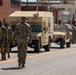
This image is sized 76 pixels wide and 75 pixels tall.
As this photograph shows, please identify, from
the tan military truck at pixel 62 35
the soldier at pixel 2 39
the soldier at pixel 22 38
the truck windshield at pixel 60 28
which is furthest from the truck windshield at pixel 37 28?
the soldier at pixel 22 38

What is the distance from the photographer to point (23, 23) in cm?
1655

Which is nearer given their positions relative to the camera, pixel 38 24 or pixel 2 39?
pixel 2 39

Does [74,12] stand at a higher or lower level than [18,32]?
lower

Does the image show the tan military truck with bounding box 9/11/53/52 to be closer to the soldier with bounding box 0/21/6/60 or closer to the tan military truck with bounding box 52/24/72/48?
the tan military truck with bounding box 52/24/72/48

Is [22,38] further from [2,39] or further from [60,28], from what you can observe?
[60,28]

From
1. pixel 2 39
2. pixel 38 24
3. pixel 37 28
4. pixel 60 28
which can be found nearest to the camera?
pixel 2 39

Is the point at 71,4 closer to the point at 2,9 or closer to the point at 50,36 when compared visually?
the point at 2,9

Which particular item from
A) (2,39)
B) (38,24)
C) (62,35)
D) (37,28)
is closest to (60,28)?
(62,35)

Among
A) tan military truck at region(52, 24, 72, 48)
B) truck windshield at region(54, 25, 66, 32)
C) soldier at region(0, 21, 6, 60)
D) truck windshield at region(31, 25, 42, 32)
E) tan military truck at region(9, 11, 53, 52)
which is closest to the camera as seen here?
soldier at region(0, 21, 6, 60)

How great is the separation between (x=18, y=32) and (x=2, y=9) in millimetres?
46942

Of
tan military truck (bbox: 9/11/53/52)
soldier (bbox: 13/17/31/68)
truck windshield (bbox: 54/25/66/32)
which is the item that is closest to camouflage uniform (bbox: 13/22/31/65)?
soldier (bbox: 13/17/31/68)

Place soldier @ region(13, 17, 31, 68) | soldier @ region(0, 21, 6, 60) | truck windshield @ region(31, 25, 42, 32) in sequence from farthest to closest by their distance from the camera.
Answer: truck windshield @ region(31, 25, 42, 32), soldier @ region(0, 21, 6, 60), soldier @ region(13, 17, 31, 68)

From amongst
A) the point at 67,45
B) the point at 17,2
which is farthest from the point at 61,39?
the point at 17,2

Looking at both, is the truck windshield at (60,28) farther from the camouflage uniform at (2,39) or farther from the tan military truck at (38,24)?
the camouflage uniform at (2,39)
